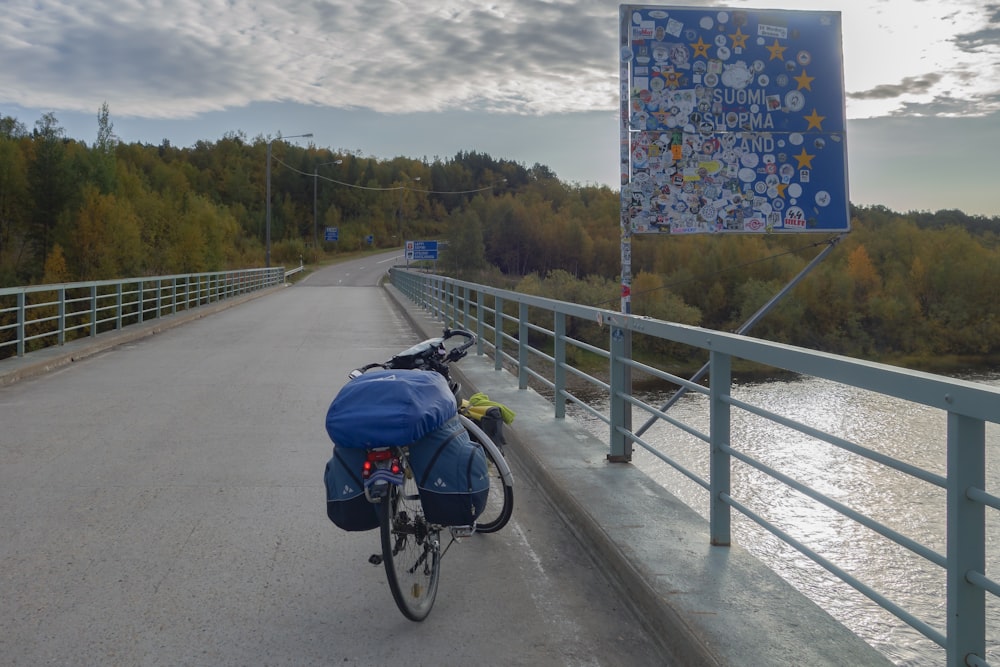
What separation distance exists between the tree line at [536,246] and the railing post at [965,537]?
8.38 m

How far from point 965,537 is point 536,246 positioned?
406 ft

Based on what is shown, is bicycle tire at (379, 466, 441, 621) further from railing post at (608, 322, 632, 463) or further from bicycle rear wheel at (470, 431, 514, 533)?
railing post at (608, 322, 632, 463)

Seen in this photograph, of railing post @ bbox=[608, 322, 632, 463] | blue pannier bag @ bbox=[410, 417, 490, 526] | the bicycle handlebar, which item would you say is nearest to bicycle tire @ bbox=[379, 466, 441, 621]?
blue pannier bag @ bbox=[410, 417, 490, 526]

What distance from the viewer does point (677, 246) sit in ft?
182

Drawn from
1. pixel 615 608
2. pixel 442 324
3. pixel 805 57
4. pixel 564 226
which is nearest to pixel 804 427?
pixel 615 608

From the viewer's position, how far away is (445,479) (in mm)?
3852

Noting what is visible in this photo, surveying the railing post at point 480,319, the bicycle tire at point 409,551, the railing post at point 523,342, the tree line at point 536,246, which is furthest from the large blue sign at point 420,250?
the bicycle tire at point 409,551

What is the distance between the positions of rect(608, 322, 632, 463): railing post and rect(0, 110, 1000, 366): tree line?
4.75 m

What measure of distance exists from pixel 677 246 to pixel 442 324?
37481 millimetres

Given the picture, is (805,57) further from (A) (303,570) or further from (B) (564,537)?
(A) (303,570)

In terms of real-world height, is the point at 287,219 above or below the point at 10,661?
above

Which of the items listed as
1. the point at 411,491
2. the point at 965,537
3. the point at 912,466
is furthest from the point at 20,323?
the point at 965,537

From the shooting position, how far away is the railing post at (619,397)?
623 centimetres

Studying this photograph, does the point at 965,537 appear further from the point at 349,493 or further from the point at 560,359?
the point at 560,359
